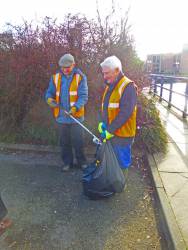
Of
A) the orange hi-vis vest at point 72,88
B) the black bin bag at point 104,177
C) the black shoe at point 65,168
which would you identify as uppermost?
the orange hi-vis vest at point 72,88

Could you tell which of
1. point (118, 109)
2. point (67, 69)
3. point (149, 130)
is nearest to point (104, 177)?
point (118, 109)

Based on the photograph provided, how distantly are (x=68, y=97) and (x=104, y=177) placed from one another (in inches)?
56.7

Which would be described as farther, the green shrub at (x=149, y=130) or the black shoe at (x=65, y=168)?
the green shrub at (x=149, y=130)

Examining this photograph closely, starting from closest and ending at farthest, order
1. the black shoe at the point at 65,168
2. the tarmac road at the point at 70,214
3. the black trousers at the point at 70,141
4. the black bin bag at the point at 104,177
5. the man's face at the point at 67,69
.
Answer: the tarmac road at the point at 70,214 → the black bin bag at the point at 104,177 → the man's face at the point at 67,69 → the black trousers at the point at 70,141 → the black shoe at the point at 65,168

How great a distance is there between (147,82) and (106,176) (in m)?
3.18

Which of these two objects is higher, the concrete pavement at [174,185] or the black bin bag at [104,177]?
the black bin bag at [104,177]

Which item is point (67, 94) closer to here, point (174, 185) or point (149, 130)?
point (149, 130)

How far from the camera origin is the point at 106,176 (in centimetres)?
336

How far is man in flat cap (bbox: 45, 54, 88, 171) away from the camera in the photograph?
13.2 feet

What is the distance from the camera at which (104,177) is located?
3.37 meters

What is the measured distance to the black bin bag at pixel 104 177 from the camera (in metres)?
3.33

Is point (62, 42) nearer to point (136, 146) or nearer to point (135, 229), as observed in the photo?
point (136, 146)

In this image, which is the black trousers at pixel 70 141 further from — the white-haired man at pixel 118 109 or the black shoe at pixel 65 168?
the white-haired man at pixel 118 109

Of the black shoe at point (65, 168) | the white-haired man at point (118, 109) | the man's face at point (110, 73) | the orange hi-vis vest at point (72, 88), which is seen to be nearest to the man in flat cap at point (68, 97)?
the orange hi-vis vest at point (72, 88)
